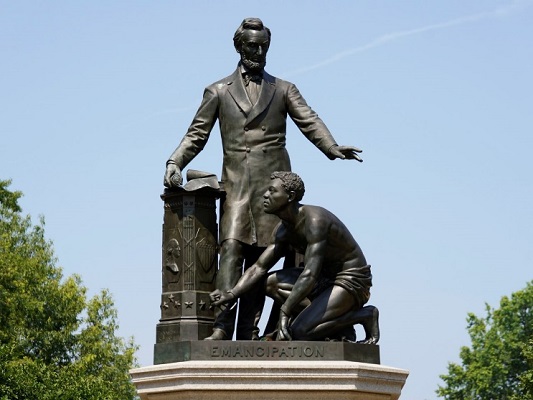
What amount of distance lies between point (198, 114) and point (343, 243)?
8.45 ft

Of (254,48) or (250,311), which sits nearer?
(250,311)

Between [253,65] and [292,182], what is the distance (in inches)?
75.9

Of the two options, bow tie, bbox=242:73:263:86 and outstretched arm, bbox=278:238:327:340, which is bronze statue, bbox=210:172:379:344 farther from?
bow tie, bbox=242:73:263:86

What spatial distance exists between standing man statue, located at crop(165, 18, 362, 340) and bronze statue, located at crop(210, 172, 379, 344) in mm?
326

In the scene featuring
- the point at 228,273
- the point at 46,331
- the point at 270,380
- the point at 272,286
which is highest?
the point at 46,331

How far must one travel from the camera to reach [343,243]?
1560 centimetres

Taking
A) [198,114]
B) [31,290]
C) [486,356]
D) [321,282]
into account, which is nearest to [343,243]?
[321,282]

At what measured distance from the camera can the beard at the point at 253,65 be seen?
16.6 m

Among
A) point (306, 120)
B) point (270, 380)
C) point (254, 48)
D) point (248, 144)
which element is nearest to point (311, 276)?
point (270, 380)

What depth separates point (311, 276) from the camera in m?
15.2

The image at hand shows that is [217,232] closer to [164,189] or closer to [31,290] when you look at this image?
[164,189]

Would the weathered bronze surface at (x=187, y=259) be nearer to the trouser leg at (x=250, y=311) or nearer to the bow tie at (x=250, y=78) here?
the trouser leg at (x=250, y=311)

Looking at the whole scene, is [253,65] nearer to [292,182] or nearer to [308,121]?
[308,121]

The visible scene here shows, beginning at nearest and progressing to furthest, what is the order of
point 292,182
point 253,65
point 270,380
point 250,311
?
point 270,380
point 292,182
point 250,311
point 253,65
